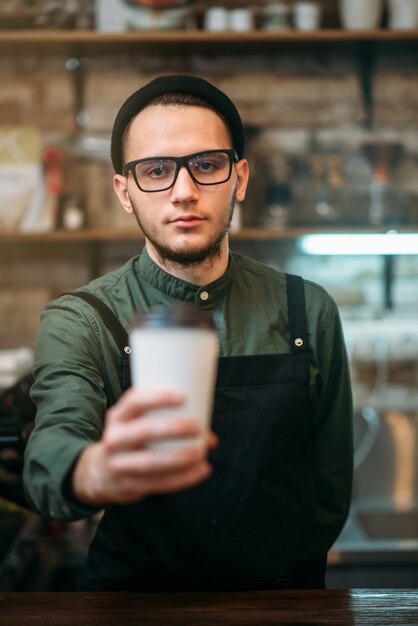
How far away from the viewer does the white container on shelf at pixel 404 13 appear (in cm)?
305

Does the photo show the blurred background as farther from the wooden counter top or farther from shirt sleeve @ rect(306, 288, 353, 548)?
the wooden counter top

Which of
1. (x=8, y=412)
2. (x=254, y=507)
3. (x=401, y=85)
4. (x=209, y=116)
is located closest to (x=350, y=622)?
(x=254, y=507)

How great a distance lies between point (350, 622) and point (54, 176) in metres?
2.39

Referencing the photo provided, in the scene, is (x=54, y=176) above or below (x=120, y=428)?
above

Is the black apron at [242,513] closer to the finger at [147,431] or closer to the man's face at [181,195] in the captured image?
the man's face at [181,195]

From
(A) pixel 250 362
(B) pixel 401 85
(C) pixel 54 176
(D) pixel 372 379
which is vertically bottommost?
(D) pixel 372 379

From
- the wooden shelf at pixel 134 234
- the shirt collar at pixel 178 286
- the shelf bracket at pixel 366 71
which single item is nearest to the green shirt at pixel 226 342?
the shirt collar at pixel 178 286

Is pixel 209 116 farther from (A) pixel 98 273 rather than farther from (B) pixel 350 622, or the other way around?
(A) pixel 98 273

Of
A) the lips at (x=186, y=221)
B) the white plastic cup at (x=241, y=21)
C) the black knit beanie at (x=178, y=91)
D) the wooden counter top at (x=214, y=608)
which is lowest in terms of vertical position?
the wooden counter top at (x=214, y=608)

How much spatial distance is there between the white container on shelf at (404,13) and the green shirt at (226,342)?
1745 millimetres

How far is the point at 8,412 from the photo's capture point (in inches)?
75.2

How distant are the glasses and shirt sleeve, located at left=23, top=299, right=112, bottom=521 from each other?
9.4 inches

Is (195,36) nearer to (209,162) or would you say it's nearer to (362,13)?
(362,13)

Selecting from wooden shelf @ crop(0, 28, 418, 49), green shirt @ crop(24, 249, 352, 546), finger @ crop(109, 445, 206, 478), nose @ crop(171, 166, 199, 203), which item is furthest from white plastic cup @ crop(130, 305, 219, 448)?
wooden shelf @ crop(0, 28, 418, 49)
